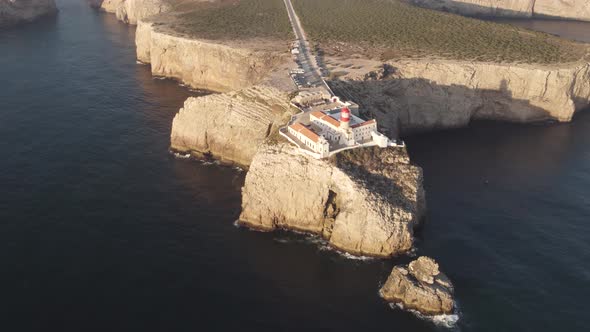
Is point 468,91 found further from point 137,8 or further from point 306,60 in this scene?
point 137,8

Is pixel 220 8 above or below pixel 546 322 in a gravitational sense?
above

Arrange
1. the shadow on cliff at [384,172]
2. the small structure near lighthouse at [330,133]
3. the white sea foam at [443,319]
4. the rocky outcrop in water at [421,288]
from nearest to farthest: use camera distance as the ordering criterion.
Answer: the white sea foam at [443,319] < the rocky outcrop in water at [421,288] < the shadow on cliff at [384,172] < the small structure near lighthouse at [330,133]

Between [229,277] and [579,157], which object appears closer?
[229,277]

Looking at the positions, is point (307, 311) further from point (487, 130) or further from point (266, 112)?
point (487, 130)

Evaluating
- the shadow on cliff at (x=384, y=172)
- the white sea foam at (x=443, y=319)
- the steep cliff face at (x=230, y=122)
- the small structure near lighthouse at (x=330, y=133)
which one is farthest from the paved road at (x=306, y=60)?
the white sea foam at (x=443, y=319)

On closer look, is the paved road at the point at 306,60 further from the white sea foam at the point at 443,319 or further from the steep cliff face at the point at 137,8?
the steep cliff face at the point at 137,8

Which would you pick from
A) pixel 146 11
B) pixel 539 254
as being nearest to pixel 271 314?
pixel 539 254

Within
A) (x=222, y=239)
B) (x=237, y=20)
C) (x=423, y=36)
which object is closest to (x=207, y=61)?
→ (x=237, y=20)
